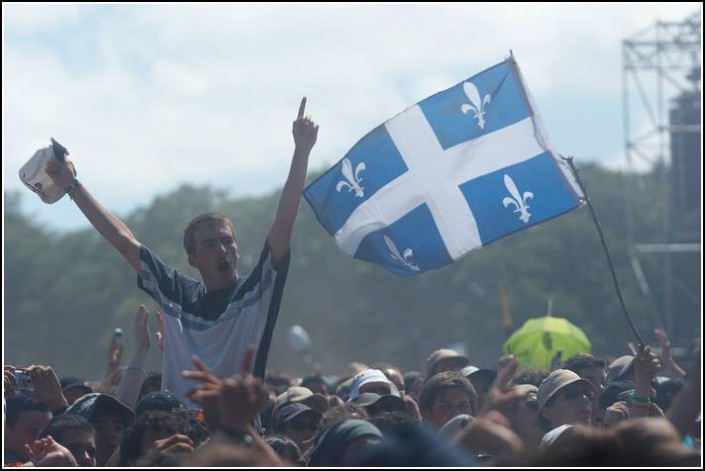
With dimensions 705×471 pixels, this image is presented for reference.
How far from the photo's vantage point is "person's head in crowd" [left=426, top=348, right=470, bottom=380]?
32.6 ft

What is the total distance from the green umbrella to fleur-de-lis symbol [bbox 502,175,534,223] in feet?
15.8

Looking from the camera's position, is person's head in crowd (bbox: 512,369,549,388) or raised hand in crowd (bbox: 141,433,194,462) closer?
raised hand in crowd (bbox: 141,433,194,462)

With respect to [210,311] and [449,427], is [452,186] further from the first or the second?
[449,427]

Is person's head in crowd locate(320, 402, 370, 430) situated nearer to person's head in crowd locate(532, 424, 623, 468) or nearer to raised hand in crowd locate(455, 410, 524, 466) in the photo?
raised hand in crowd locate(455, 410, 524, 466)

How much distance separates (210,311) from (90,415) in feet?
2.82

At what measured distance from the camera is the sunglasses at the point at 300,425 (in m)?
7.14

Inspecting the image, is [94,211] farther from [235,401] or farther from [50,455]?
[235,401]

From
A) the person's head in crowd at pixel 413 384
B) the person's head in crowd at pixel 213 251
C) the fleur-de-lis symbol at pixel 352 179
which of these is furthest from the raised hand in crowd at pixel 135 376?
the person's head in crowd at pixel 413 384

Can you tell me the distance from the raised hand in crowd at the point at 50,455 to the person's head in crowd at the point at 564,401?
275 centimetres

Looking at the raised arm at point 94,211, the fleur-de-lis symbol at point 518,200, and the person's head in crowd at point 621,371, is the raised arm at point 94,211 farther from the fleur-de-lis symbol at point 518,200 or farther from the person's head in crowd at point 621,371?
the person's head in crowd at point 621,371

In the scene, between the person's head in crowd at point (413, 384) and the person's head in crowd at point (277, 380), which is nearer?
the person's head in crowd at point (413, 384)

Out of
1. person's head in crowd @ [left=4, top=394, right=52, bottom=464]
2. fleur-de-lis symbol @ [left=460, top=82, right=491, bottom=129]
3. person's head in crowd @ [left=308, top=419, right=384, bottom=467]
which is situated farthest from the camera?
fleur-de-lis symbol @ [left=460, top=82, right=491, bottom=129]

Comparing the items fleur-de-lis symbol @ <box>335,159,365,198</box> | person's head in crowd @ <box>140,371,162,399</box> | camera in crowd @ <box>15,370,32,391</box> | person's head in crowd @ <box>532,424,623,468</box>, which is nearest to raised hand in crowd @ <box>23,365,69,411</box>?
camera in crowd @ <box>15,370,32,391</box>

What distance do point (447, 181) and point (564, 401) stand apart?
5.41 feet
